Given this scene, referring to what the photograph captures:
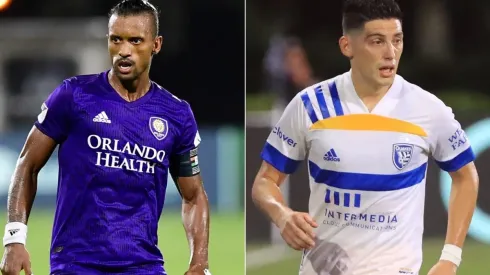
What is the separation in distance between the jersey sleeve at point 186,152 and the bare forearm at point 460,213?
3.78 feet

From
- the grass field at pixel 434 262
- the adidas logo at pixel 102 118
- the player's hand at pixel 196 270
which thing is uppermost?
the adidas logo at pixel 102 118

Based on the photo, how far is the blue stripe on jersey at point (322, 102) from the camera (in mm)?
5383

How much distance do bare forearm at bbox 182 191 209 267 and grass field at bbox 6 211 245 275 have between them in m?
5.06

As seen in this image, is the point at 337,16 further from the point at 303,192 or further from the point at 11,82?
the point at 303,192

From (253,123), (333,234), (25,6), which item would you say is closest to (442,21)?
(25,6)

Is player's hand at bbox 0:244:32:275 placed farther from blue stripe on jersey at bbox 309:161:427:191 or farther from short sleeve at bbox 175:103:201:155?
blue stripe on jersey at bbox 309:161:427:191

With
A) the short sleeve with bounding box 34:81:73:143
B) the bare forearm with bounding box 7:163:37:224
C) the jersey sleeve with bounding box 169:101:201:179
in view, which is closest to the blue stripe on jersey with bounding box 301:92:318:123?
the jersey sleeve with bounding box 169:101:201:179

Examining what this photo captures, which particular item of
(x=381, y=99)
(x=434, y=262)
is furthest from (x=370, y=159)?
(x=434, y=262)

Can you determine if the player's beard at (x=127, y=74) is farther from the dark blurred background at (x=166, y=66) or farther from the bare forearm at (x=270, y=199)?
the dark blurred background at (x=166, y=66)

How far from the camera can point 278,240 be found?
1224 cm

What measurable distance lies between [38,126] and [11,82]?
716 inches

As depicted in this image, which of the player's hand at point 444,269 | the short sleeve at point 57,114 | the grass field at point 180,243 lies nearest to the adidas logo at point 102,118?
the short sleeve at point 57,114

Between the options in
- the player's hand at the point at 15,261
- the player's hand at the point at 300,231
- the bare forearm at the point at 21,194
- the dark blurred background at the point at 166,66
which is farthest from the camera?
the dark blurred background at the point at 166,66

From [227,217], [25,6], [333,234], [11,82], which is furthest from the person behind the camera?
[25,6]
